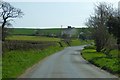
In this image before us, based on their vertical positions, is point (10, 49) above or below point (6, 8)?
below

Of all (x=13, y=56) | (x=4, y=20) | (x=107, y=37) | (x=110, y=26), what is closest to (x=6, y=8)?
(x=4, y=20)

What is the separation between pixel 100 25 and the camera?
70.6 m

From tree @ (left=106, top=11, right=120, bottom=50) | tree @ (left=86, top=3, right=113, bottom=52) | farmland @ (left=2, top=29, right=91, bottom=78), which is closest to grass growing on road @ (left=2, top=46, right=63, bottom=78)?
farmland @ (left=2, top=29, right=91, bottom=78)

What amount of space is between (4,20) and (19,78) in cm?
6342

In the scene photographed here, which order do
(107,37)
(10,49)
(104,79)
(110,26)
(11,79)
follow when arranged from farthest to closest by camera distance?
1. (107,37)
2. (110,26)
3. (10,49)
4. (104,79)
5. (11,79)

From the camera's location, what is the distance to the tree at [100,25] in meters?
68.1

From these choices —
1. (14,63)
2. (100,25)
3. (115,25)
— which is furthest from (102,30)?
(14,63)

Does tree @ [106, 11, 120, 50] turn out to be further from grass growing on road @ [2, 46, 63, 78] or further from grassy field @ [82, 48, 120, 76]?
grass growing on road @ [2, 46, 63, 78]

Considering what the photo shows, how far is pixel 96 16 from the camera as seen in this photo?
79.9m

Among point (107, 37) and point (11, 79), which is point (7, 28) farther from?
point (11, 79)

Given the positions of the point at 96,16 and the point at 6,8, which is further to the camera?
the point at 6,8

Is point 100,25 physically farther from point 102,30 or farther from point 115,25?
point 115,25

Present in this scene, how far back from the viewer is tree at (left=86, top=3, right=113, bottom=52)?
223ft

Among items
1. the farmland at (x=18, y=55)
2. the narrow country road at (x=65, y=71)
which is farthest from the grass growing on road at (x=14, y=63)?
the narrow country road at (x=65, y=71)
